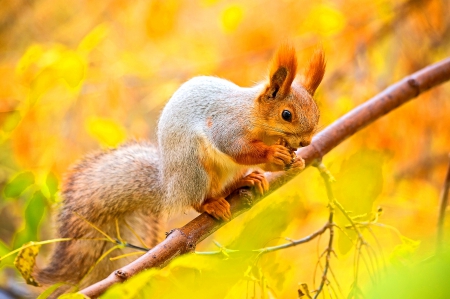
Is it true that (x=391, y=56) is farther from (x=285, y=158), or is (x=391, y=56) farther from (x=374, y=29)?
(x=285, y=158)

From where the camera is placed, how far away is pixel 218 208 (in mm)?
1712

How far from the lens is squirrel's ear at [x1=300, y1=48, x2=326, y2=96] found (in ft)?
5.90

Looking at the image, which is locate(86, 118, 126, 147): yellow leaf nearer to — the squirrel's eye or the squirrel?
the squirrel

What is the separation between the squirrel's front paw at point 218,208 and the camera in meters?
1.68

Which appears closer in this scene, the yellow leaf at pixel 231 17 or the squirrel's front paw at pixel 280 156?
the squirrel's front paw at pixel 280 156

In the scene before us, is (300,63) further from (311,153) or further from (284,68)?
(284,68)

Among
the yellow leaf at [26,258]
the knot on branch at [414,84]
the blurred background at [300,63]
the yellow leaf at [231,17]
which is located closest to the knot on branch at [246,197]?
the blurred background at [300,63]

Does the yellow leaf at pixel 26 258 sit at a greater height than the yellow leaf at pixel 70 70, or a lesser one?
lesser

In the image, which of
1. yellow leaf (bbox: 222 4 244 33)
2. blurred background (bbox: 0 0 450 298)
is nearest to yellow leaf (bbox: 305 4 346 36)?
blurred background (bbox: 0 0 450 298)

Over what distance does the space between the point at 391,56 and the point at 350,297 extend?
103 inches

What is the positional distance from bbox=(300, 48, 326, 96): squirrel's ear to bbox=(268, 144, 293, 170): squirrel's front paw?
28cm

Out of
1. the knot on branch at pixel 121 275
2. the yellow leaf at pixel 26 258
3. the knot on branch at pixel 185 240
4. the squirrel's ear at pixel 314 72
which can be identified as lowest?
the knot on branch at pixel 121 275

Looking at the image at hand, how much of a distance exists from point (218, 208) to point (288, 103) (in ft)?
1.41

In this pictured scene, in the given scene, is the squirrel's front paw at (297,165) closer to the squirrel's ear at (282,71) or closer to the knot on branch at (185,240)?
the squirrel's ear at (282,71)
